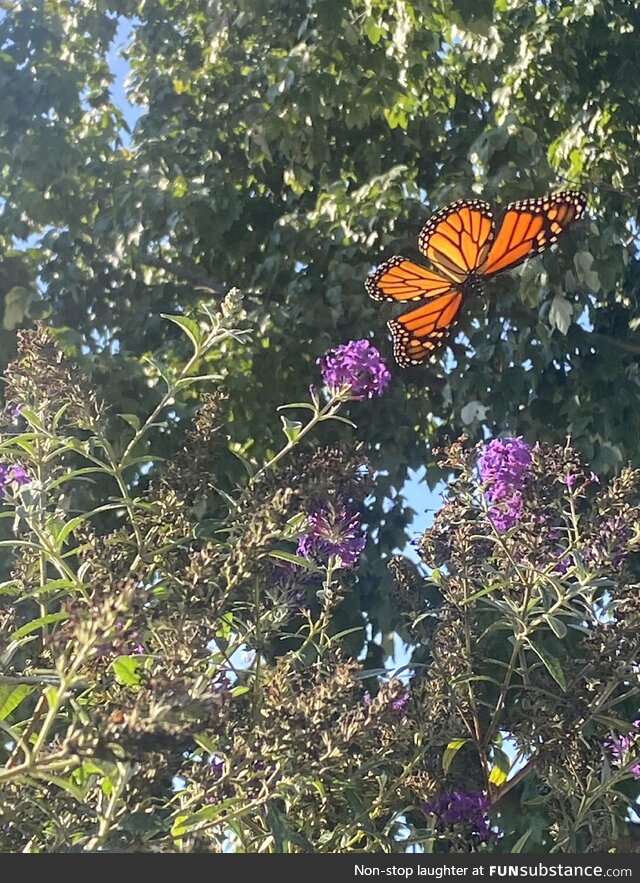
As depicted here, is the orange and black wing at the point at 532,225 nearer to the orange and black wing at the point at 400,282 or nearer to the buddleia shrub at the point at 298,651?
the orange and black wing at the point at 400,282

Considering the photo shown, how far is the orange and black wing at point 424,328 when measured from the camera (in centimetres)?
277

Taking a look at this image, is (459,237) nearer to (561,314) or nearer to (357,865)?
(561,314)

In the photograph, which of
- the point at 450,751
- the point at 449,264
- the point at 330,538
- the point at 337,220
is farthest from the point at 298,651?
the point at 337,220

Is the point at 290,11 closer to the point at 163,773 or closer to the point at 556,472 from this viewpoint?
the point at 556,472

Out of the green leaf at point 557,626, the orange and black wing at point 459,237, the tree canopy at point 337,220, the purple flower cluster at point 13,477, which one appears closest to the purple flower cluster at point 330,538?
the green leaf at point 557,626

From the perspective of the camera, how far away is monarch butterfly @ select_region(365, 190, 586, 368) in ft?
8.65

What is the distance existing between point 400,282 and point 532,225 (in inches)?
15.9

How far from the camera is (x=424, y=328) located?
284cm

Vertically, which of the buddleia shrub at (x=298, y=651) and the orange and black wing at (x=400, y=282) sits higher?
the orange and black wing at (x=400, y=282)

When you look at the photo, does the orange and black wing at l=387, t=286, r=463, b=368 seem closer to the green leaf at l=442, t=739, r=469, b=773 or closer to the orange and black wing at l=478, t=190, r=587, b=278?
the orange and black wing at l=478, t=190, r=587, b=278

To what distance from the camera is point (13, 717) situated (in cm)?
218

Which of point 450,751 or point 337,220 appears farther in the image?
point 337,220

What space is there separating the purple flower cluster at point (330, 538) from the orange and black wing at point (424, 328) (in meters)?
1.18

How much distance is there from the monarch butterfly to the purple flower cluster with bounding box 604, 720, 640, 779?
1.31 metres
